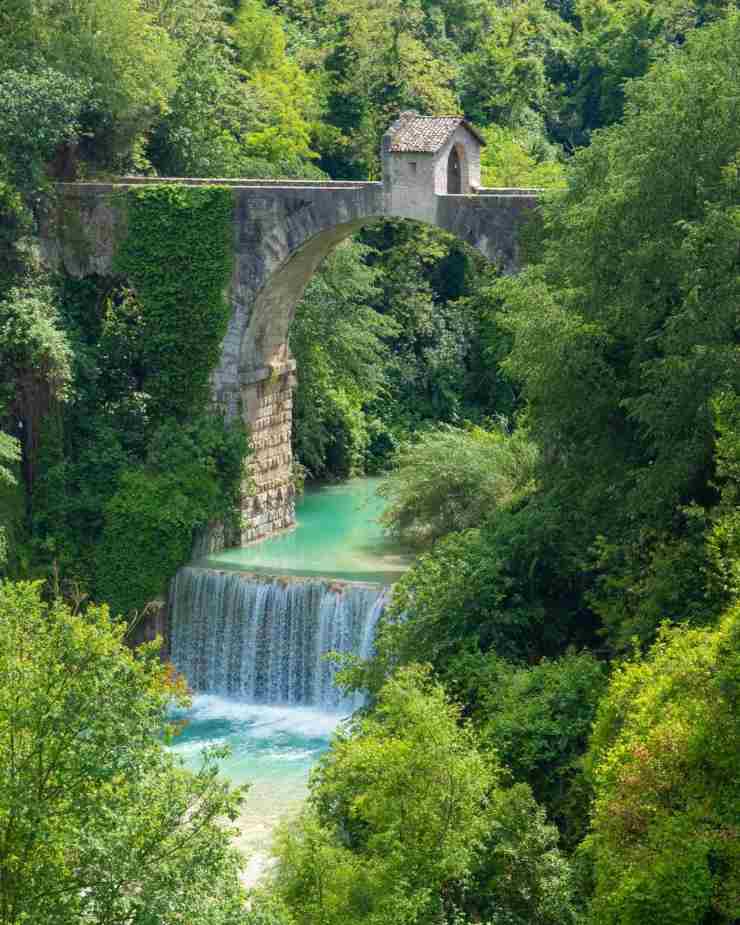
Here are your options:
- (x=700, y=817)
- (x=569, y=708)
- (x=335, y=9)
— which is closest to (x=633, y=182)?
(x=569, y=708)

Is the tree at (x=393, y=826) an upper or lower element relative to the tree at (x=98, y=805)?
lower

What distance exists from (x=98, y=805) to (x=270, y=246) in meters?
18.2

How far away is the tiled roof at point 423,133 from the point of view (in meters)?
29.1

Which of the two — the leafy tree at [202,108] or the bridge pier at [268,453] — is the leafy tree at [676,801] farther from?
the leafy tree at [202,108]

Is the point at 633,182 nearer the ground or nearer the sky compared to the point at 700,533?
nearer the sky

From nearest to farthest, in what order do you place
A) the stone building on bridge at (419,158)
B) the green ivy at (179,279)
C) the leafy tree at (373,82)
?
the stone building on bridge at (419,158), the green ivy at (179,279), the leafy tree at (373,82)

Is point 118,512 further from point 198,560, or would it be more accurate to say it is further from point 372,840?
point 372,840

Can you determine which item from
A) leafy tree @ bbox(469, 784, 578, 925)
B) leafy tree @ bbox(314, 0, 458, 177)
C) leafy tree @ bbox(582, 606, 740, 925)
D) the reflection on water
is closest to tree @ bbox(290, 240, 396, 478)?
leafy tree @ bbox(314, 0, 458, 177)

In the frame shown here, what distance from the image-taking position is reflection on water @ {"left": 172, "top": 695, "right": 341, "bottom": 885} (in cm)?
2235

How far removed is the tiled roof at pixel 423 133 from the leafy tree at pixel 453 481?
4940mm

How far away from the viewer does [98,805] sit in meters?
13.4

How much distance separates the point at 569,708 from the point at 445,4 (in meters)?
36.5

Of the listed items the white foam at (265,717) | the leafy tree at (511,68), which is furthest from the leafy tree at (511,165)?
the white foam at (265,717)

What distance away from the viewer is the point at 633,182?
21.3 metres
